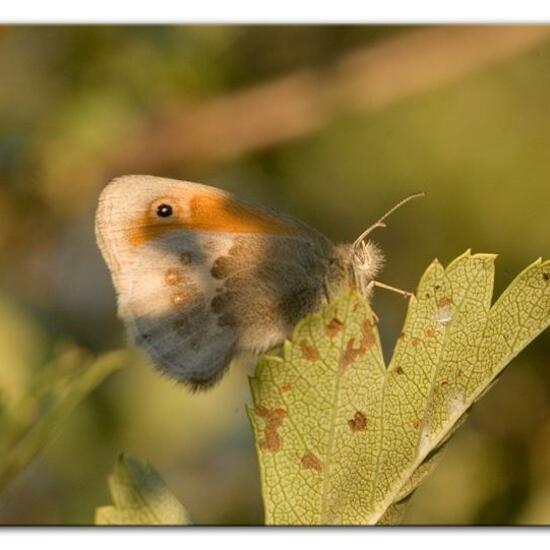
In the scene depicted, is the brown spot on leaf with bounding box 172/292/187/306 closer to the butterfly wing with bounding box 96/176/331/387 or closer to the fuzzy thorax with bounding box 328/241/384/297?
the butterfly wing with bounding box 96/176/331/387

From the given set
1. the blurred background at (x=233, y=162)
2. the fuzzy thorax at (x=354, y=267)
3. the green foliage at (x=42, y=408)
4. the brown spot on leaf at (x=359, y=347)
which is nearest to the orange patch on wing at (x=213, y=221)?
the fuzzy thorax at (x=354, y=267)

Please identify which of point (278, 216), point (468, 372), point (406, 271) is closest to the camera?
point (468, 372)

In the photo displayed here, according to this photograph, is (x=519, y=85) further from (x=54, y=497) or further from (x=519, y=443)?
(x=54, y=497)

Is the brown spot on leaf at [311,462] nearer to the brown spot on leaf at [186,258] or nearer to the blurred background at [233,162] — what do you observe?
the brown spot on leaf at [186,258]

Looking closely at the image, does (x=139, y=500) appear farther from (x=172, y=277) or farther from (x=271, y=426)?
(x=172, y=277)

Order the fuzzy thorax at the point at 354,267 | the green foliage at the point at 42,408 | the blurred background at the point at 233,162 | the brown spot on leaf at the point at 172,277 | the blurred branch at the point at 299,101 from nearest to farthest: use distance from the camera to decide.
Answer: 1. the green foliage at the point at 42,408
2. the fuzzy thorax at the point at 354,267
3. the brown spot on leaf at the point at 172,277
4. the blurred background at the point at 233,162
5. the blurred branch at the point at 299,101

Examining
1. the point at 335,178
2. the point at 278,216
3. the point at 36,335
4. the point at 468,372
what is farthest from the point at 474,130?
the point at 468,372

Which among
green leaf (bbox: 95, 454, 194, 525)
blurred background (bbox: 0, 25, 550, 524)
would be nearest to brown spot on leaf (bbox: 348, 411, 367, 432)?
green leaf (bbox: 95, 454, 194, 525)
